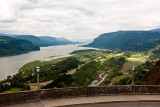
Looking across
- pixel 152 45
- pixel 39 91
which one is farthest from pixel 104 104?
pixel 152 45

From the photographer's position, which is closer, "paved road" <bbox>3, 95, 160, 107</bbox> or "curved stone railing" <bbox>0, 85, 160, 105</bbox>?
"curved stone railing" <bbox>0, 85, 160, 105</bbox>

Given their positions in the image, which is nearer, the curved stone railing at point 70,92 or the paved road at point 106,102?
the curved stone railing at point 70,92

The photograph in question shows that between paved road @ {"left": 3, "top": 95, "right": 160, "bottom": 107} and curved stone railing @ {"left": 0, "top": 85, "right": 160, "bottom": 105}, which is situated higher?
curved stone railing @ {"left": 0, "top": 85, "right": 160, "bottom": 105}

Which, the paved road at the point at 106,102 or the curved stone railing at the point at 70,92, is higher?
the curved stone railing at the point at 70,92

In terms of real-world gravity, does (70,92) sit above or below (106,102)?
above

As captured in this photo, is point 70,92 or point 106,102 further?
point 70,92
